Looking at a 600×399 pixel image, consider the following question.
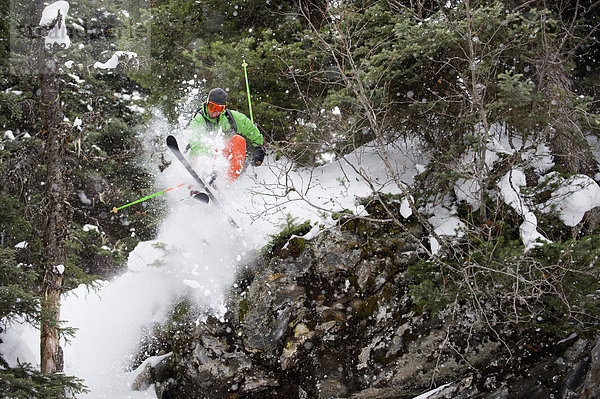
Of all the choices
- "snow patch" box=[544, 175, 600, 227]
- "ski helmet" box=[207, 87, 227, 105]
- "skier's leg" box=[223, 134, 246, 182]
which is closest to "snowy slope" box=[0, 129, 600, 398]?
"skier's leg" box=[223, 134, 246, 182]

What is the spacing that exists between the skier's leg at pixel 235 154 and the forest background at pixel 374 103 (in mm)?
762

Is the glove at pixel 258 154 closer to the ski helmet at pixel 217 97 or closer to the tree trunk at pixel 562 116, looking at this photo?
the ski helmet at pixel 217 97

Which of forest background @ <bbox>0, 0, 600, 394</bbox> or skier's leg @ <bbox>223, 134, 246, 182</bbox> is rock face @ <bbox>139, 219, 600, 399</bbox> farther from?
skier's leg @ <bbox>223, 134, 246, 182</bbox>

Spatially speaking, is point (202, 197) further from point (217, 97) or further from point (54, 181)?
point (54, 181)

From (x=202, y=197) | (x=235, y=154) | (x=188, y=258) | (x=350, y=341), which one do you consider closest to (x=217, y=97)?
(x=235, y=154)

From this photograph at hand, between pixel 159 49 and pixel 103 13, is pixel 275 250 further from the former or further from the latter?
pixel 103 13

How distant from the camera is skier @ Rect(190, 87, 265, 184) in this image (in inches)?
307

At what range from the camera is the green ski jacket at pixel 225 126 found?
7.82 meters

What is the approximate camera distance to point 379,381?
22.0 feet

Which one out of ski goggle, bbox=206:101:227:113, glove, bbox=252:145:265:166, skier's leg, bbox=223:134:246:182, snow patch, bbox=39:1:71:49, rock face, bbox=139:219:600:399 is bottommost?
rock face, bbox=139:219:600:399

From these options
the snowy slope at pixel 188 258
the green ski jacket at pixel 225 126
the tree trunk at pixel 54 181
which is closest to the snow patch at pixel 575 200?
the snowy slope at pixel 188 258

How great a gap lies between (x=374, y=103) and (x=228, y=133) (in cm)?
281

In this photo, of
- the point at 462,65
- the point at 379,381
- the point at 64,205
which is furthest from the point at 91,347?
the point at 462,65

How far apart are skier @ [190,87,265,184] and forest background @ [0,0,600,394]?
23.8 inches
